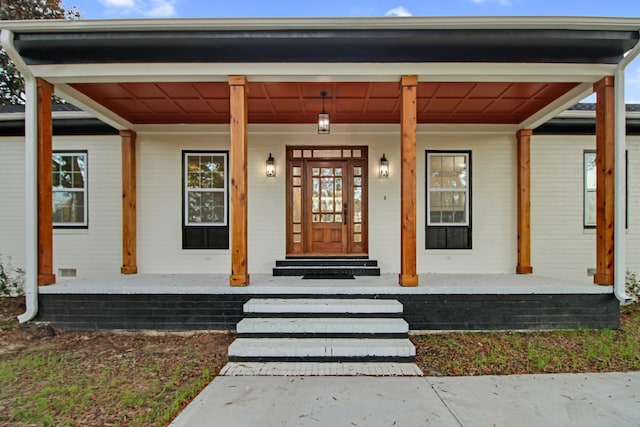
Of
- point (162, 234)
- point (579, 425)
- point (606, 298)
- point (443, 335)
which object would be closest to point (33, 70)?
point (162, 234)

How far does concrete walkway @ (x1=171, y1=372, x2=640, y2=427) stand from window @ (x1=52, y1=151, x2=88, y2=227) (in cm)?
514

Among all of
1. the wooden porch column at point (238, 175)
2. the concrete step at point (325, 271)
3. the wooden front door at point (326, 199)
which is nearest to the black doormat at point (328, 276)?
the concrete step at point (325, 271)

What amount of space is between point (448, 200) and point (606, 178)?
2.40 meters

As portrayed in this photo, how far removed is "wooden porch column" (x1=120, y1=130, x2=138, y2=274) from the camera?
6047 millimetres

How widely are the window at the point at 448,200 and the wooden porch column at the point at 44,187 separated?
5.79 m

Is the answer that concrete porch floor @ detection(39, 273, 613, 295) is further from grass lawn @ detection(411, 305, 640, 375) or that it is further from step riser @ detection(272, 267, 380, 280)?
step riser @ detection(272, 267, 380, 280)

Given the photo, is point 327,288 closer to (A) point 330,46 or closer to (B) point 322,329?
(B) point 322,329

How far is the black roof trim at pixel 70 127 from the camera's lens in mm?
6207

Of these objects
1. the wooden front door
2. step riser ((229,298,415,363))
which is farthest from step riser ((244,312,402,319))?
the wooden front door

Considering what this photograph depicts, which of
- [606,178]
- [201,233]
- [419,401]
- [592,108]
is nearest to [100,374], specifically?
[419,401]

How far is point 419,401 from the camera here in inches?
105

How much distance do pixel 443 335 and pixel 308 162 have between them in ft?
12.2

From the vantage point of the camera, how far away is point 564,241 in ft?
20.5

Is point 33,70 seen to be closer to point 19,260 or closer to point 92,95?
point 92,95
